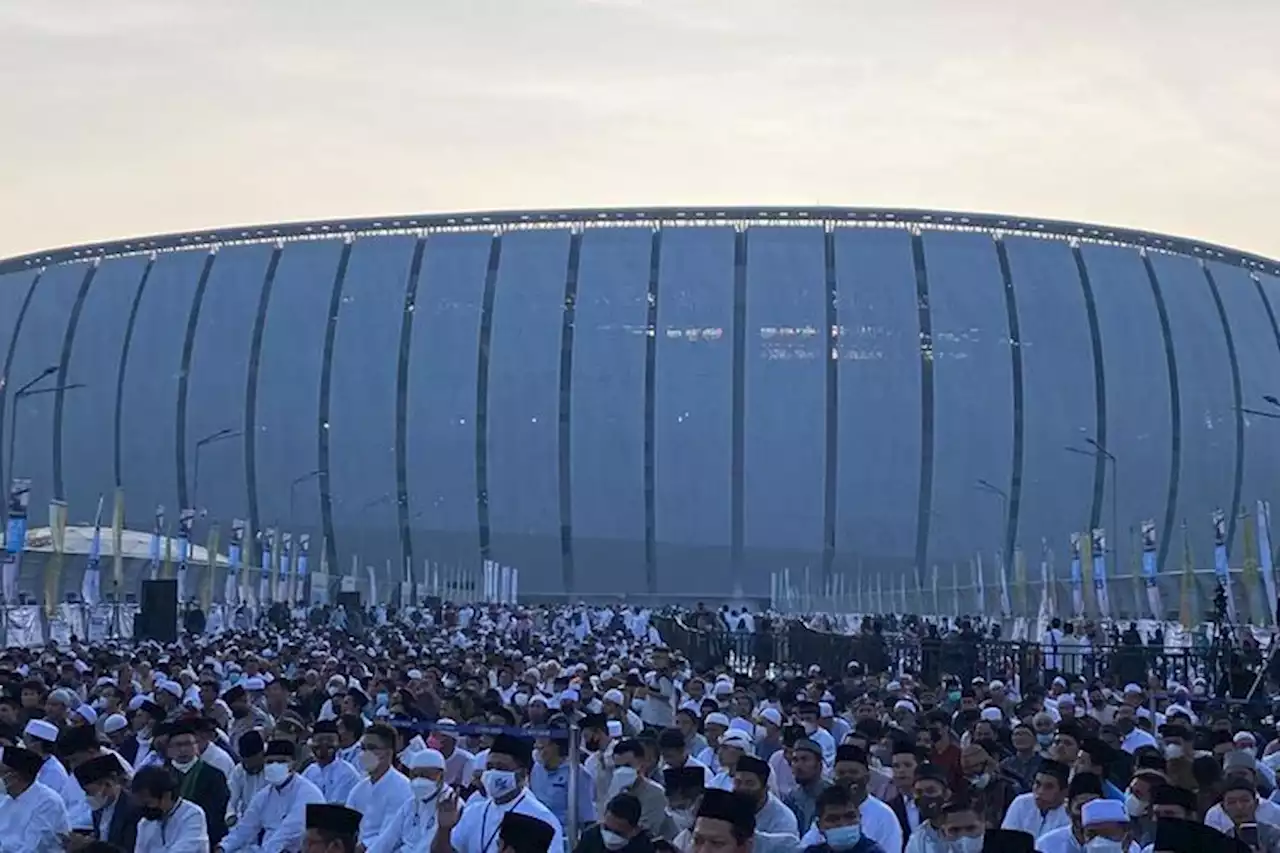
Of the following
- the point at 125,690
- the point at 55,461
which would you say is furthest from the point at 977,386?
the point at 125,690

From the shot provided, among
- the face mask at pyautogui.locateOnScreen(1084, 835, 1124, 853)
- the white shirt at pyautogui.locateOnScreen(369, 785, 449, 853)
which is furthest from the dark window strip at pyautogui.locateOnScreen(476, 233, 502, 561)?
the face mask at pyautogui.locateOnScreen(1084, 835, 1124, 853)

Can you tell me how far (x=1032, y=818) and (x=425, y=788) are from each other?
315 cm

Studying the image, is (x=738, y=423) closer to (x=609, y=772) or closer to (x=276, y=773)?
(x=609, y=772)

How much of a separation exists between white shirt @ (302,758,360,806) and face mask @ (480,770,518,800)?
290 cm

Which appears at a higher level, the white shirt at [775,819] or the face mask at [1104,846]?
the white shirt at [775,819]

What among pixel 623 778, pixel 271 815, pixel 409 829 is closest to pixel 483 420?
pixel 271 815

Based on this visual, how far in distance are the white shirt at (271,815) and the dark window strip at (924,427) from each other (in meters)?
82.1

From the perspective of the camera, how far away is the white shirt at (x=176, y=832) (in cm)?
1091

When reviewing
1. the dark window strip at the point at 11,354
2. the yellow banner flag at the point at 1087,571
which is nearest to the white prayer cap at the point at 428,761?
the yellow banner flag at the point at 1087,571

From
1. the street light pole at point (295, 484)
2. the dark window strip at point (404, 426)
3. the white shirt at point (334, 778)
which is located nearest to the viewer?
the white shirt at point (334, 778)

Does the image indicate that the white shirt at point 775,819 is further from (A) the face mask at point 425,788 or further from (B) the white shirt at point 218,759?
(B) the white shirt at point 218,759

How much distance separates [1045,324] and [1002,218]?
6603mm

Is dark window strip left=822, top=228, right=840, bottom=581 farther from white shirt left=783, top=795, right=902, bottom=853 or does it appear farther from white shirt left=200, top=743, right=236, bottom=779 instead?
white shirt left=783, top=795, right=902, bottom=853

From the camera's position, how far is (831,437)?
94.1 metres
